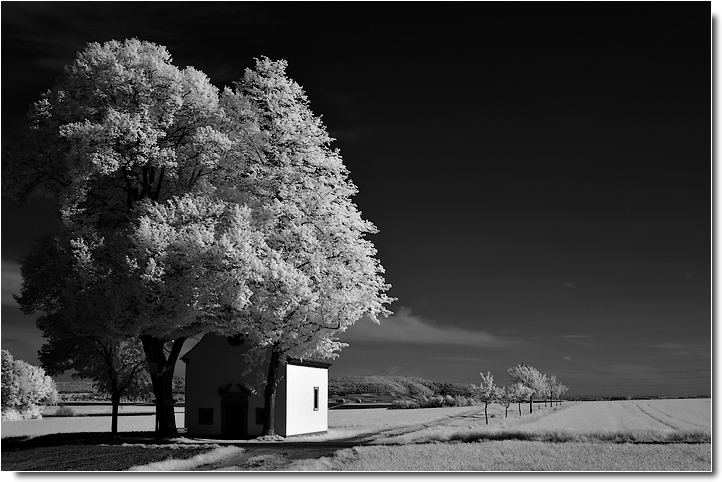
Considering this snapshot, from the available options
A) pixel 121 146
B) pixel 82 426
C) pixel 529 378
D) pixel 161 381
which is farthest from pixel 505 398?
pixel 82 426

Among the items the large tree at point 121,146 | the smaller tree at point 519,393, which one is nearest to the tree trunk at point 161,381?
the large tree at point 121,146

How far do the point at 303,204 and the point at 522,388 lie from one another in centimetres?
982

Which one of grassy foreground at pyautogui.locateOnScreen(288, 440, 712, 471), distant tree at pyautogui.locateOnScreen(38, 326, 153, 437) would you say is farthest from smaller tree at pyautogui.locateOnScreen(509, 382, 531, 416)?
distant tree at pyautogui.locateOnScreen(38, 326, 153, 437)

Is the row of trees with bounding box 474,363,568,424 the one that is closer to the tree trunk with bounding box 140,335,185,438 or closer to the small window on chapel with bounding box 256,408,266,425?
the small window on chapel with bounding box 256,408,266,425

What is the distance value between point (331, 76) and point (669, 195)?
10065 millimetres

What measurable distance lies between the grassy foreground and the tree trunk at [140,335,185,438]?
26.7 ft

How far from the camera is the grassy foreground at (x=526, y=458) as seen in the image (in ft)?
56.5

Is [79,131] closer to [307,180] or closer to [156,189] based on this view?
[156,189]

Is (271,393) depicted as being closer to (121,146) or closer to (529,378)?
(529,378)

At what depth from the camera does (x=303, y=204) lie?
911 inches

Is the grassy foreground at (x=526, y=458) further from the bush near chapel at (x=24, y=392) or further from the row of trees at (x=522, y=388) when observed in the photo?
the bush near chapel at (x=24, y=392)

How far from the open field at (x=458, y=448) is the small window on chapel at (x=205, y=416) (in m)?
4.24

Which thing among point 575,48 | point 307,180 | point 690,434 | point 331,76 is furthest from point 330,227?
point 690,434

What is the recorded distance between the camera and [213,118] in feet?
74.6
